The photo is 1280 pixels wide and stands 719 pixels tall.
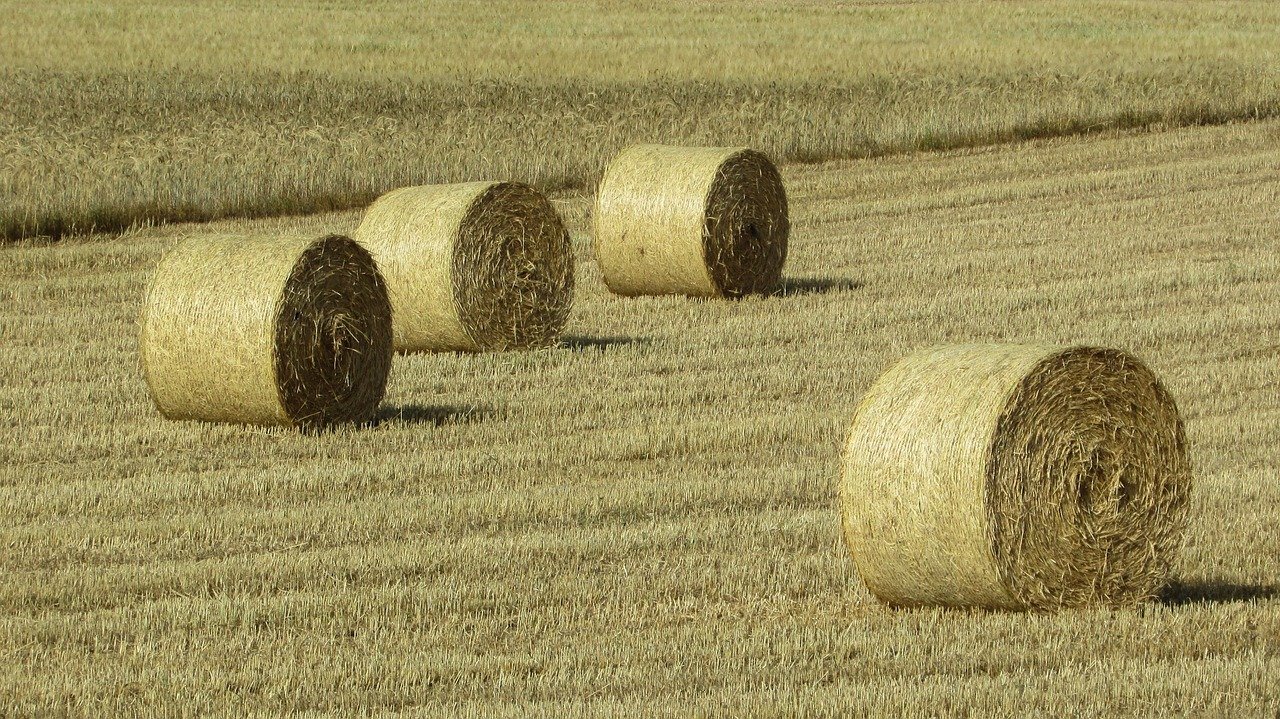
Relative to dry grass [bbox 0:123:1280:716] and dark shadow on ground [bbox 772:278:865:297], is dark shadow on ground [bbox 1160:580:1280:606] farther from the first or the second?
dark shadow on ground [bbox 772:278:865:297]

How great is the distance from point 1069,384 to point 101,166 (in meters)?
15.4

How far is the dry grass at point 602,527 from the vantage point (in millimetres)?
7207

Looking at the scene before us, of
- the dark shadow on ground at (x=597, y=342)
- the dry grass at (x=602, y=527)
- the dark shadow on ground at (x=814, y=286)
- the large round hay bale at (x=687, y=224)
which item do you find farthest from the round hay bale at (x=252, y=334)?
the dark shadow on ground at (x=814, y=286)

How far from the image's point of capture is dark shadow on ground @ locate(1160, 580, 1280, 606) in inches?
326

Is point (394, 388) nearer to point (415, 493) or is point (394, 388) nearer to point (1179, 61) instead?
point (415, 493)

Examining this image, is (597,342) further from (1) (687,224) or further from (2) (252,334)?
(2) (252,334)

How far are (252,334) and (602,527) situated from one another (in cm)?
311

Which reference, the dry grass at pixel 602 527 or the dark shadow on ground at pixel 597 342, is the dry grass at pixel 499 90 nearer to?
the dry grass at pixel 602 527

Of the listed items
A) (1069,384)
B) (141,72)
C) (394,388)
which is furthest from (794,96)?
(1069,384)

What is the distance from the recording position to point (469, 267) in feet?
47.2

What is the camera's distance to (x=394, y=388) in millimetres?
13398

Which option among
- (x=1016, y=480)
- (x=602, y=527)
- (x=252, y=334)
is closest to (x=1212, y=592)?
(x=1016, y=480)

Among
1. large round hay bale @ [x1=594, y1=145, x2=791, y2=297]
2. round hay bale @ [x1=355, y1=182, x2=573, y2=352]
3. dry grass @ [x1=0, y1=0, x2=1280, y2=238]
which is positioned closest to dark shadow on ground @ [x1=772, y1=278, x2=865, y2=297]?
large round hay bale @ [x1=594, y1=145, x2=791, y2=297]

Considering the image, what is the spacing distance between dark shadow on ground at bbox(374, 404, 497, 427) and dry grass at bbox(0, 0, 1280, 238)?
29.2 ft
